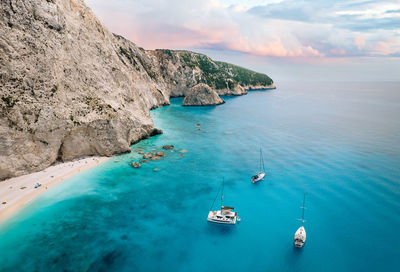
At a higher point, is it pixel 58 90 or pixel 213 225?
pixel 58 90

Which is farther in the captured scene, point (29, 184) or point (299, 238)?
point (29, 184)

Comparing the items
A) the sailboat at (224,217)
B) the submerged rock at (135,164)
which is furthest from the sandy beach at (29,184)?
→ the sailboat at (224,217)

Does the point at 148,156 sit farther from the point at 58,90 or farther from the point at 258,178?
the point at 258,178

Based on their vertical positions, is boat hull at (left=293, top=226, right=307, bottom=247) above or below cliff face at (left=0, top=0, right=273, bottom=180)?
below

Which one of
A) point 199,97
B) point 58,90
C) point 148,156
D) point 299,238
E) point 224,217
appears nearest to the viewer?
point 299,238

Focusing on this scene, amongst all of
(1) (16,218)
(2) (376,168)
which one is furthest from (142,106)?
(2) (376,168)

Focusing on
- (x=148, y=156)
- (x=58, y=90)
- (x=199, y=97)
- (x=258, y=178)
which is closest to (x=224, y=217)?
(x=258, y=178)

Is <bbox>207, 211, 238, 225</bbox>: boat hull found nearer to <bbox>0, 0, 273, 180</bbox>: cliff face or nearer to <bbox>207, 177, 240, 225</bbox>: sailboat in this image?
<bbox>207, 177, 240, 225</bbox>: sailboat

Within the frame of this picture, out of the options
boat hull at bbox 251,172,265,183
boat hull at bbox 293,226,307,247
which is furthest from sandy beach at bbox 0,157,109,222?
boat hull at bbox 293,226,307,247
